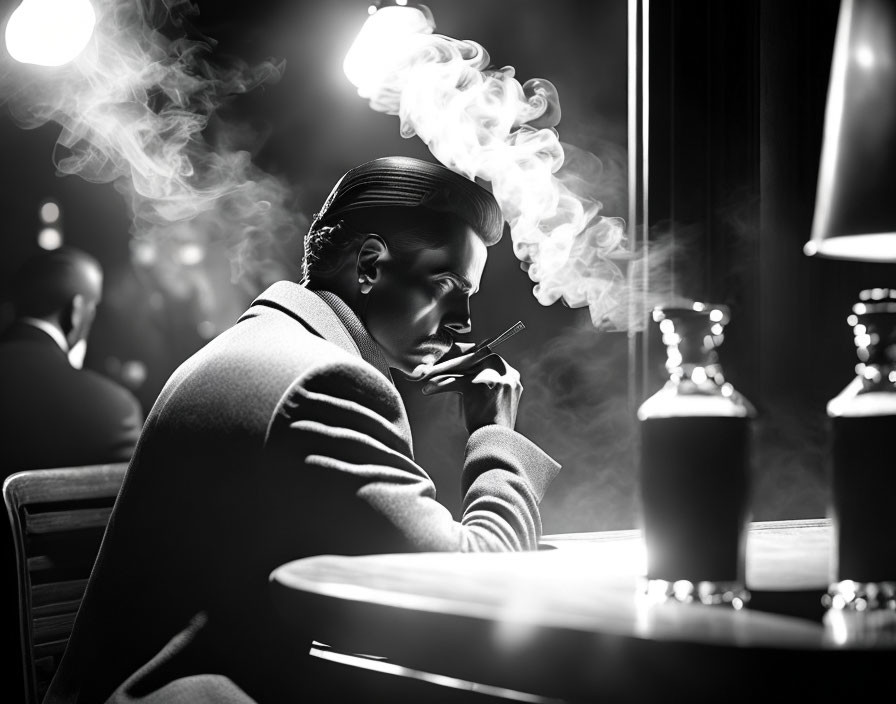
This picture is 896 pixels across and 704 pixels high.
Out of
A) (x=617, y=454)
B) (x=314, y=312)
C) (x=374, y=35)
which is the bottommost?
(x=617, y=454)

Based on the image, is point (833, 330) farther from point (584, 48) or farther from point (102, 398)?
point (102, 398)

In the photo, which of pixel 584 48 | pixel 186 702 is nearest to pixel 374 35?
pixel 584 48

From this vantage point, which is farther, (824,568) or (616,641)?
(824,568)

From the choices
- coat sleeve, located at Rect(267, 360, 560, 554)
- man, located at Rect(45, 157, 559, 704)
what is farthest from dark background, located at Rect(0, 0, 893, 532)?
coat sleeve, located at Rect(267, 360, 560, 554)

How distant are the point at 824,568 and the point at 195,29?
9.87ft

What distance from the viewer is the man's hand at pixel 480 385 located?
2.08 m

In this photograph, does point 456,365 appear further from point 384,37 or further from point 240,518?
A: point 384,37

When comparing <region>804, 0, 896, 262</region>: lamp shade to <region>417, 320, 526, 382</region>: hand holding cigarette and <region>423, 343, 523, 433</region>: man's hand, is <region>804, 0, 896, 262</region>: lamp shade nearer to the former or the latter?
<region>423, 343, 523, 433</region>: man's hand

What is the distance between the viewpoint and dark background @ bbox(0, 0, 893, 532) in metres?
3.41

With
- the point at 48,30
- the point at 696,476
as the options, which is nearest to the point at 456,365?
the point at 696,476

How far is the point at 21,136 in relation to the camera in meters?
3.27

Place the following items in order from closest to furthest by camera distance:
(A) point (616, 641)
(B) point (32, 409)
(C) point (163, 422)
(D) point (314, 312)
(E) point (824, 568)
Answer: (A) point (616, 641), (E) point (824, 568), (C) point (163, 422), (D) point (314, 312), (B) point (32, 409)

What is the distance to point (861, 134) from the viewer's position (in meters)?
1.02

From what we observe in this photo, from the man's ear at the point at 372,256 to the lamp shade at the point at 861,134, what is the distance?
3.68 feet
